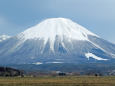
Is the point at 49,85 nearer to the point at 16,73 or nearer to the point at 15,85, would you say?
the point at 15,85

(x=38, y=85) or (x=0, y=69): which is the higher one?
(x=0, y=69)

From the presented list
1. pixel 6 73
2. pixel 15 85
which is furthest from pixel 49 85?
pixel 6 73

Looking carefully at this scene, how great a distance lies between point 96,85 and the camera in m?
60.0

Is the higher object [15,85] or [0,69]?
[0,69]

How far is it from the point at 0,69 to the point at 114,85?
75.4m

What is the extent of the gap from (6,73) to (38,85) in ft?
219

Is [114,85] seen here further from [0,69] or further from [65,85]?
[0,69]

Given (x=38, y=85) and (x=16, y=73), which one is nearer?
(x=38, y=85)

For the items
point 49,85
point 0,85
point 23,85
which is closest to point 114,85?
point 49,85

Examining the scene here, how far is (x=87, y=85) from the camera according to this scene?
2367 inches

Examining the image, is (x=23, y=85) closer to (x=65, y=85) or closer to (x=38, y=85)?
(x=38, y=85)

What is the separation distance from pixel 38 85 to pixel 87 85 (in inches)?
315

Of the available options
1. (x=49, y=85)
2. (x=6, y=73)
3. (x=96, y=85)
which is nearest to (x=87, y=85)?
(x=96, y=85)

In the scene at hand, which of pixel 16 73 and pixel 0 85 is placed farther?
pixel 16 73
